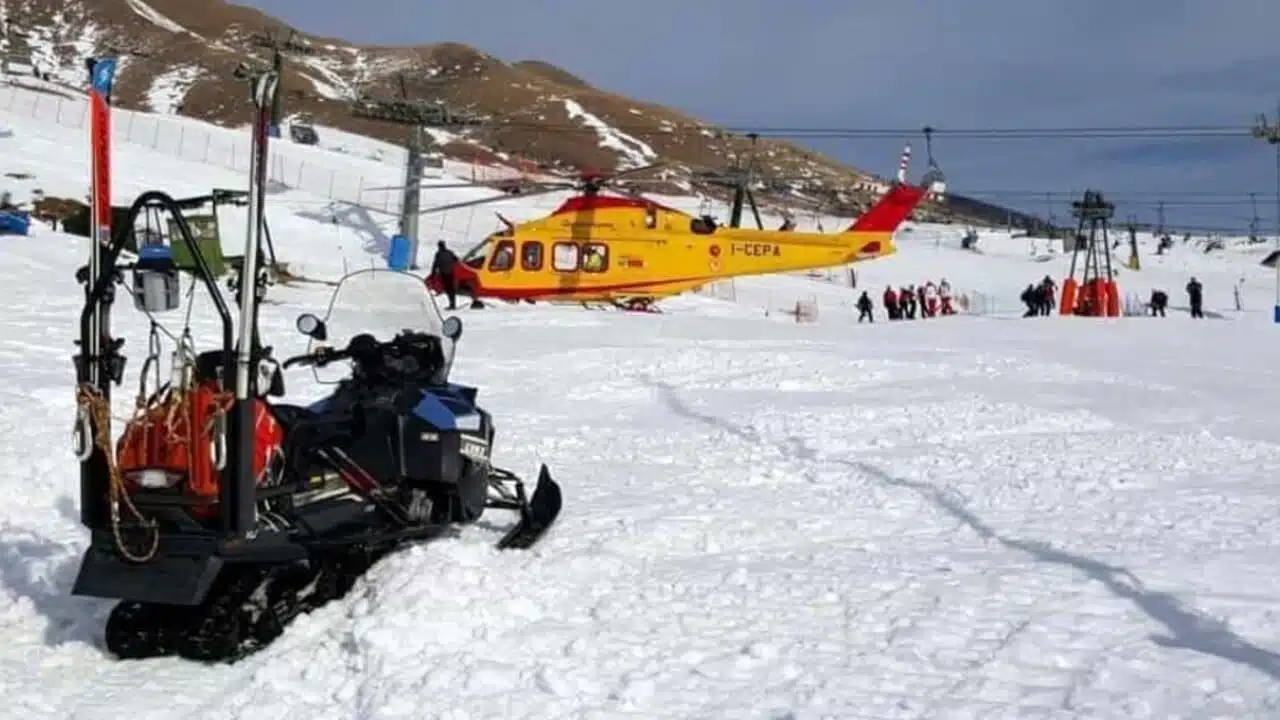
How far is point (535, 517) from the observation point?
753 cm

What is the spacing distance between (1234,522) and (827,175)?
438 feet

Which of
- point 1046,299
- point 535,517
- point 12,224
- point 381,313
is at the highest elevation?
point 1046,299

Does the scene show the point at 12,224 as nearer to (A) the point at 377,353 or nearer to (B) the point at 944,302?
(A) the point at 377,353

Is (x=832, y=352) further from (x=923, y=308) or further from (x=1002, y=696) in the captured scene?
(x=923, y=308)

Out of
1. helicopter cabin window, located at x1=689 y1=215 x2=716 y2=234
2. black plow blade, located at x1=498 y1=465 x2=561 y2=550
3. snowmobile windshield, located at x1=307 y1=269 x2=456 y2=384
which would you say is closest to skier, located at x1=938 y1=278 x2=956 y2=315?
helicopter cabin window, located at x1=689 y1=215 x2=716 y2=234

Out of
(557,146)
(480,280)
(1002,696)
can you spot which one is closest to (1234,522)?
(1002,696)

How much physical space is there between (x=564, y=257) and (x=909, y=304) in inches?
548

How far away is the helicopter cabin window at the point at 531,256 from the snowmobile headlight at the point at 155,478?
20019 mm

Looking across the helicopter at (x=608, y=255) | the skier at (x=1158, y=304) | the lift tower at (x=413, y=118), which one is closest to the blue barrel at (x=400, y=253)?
the lift tower at (x=413, y=118)

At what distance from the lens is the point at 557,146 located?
400 ft

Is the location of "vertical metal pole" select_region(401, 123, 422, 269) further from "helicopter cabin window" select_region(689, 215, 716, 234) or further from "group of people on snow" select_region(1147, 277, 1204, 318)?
"group of people on snow" select_region(1147, 277, 1204, 318)

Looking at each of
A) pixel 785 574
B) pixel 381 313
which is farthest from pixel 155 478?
pixel 785 574

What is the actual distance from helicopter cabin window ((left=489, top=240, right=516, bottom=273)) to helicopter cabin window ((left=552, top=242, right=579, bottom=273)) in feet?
2.61

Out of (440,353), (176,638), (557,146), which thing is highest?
(557,146)
